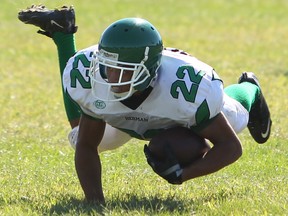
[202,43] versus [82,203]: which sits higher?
[82,203]

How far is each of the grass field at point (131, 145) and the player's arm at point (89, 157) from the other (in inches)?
4.6

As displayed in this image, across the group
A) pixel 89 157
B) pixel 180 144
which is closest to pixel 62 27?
pixel 89 157

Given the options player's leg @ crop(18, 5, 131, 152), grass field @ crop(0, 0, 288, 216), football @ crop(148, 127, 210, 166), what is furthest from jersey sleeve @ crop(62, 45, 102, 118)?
player's leg @ crop(18, 5, 131, 152)


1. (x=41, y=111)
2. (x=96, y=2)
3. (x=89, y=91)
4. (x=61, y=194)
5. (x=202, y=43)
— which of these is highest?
(x=89, y=91)

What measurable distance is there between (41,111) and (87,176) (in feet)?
10.9

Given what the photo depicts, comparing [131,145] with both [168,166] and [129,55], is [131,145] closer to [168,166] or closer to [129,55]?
[168,166]

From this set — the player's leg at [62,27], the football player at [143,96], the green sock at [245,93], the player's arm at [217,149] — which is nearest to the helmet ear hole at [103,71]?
the football player at [143,96]

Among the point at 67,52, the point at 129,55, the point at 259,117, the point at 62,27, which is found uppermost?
the point at 129,55

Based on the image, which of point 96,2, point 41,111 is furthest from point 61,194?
point 96,2

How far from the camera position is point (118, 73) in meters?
4.14

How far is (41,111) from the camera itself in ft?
25.6

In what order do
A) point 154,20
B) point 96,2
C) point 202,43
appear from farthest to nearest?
point 96,2 → point 154,20 → point 202,43

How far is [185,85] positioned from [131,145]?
83.4 inches

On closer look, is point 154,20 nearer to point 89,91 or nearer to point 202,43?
point 202,43
